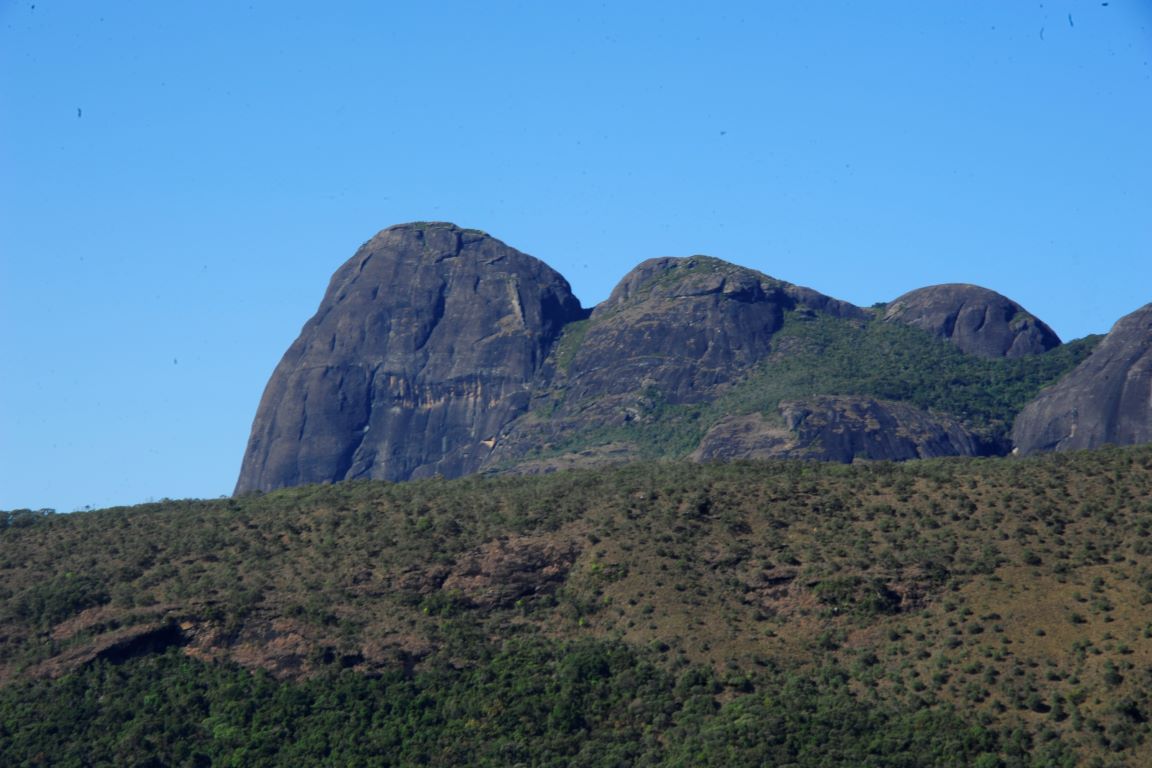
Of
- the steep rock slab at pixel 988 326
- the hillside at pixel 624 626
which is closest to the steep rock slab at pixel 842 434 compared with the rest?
the steep rock slab at pixel 988 326

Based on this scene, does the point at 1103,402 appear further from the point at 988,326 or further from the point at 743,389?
the point at 743,389

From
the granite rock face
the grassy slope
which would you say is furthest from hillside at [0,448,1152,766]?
the granite rock face

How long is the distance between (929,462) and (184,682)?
39.8 metres

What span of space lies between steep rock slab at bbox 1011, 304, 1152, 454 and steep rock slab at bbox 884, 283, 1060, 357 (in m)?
23.4

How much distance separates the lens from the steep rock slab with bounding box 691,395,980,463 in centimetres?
15638

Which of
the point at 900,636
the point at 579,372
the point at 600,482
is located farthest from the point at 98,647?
the point at 579,372

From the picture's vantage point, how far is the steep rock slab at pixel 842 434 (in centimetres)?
15638

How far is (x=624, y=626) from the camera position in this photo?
6950 cm

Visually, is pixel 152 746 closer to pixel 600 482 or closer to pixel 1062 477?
pixel 600 482

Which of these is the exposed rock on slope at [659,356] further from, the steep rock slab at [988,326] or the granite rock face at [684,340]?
the steep rock slab at [988,326]

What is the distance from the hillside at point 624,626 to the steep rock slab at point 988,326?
112 m

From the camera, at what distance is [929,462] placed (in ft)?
281

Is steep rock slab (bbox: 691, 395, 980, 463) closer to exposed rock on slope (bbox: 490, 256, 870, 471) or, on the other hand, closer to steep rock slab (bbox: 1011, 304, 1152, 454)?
steep rock slab (bbox: 1011, 304, 1152, 454)

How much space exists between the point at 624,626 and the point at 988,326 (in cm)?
13487
